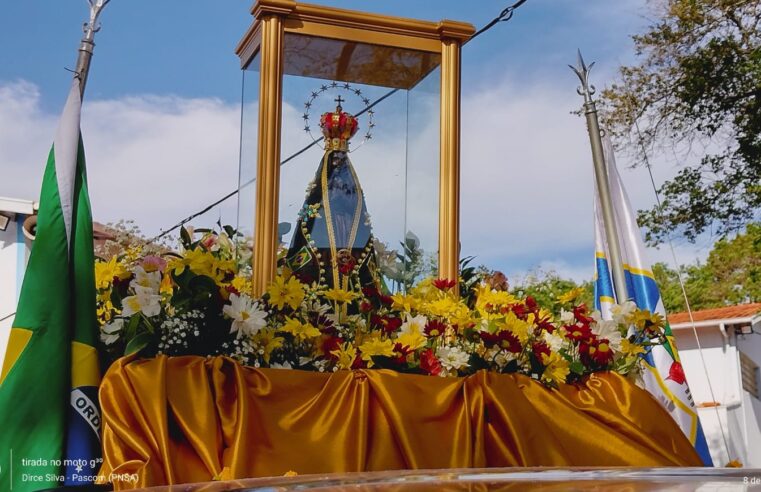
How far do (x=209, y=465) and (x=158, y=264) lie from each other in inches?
29.7

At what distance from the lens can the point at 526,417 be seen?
8.24 feet

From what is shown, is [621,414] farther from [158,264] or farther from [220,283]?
[158,264]

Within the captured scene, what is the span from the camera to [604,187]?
4.44 meters

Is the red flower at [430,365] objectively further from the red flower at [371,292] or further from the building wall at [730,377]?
the building wall at [730,377]

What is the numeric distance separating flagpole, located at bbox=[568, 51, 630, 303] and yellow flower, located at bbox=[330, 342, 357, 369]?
1912 millimetres

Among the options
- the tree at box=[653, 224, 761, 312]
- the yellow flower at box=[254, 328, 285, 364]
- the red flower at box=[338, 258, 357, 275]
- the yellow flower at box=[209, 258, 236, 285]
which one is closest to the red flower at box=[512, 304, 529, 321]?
the red flower at box=[338, 258, 357, 275]

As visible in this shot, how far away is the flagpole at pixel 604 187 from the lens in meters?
4.27

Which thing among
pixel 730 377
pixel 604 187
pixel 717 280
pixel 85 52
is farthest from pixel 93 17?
pixel 717 280

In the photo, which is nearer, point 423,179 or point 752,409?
point 423,179

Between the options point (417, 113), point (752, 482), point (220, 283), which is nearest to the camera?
point (752, 482)

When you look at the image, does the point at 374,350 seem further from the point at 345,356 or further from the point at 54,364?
the point at 54,364

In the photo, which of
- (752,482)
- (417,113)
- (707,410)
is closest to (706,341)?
(707,410)

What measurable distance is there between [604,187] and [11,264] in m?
5.10

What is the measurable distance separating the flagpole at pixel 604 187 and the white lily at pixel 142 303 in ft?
7.89
